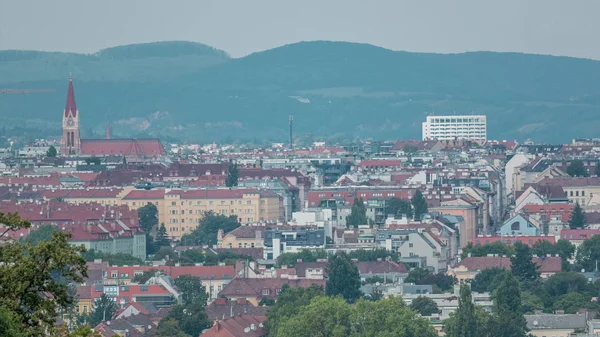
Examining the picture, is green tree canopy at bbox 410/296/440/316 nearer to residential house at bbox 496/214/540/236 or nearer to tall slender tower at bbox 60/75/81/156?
residential house at bbox 496/214/540/236

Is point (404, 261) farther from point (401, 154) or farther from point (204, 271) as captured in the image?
point (401, 154)

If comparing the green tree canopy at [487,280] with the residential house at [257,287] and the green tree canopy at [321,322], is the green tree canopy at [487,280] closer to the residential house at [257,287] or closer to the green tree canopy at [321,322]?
the residential house at [257,287]

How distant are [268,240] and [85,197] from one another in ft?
90.9

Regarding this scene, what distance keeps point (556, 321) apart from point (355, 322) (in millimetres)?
5837

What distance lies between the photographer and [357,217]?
9269cm

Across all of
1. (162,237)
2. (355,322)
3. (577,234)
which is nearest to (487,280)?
(355,322)

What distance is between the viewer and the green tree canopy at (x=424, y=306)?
173 feet

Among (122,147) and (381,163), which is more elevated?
(122,147)

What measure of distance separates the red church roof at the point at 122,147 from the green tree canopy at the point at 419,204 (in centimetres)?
7443

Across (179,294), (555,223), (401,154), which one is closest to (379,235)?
(555,223)

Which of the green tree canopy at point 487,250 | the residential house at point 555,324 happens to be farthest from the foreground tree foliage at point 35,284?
the green tree canopy at point 487,250

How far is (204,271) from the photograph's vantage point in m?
66.3

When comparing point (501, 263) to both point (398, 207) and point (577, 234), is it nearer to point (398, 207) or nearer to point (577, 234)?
point (577, 234)

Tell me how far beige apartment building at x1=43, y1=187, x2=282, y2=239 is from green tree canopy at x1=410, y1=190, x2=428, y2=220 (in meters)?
8.68
